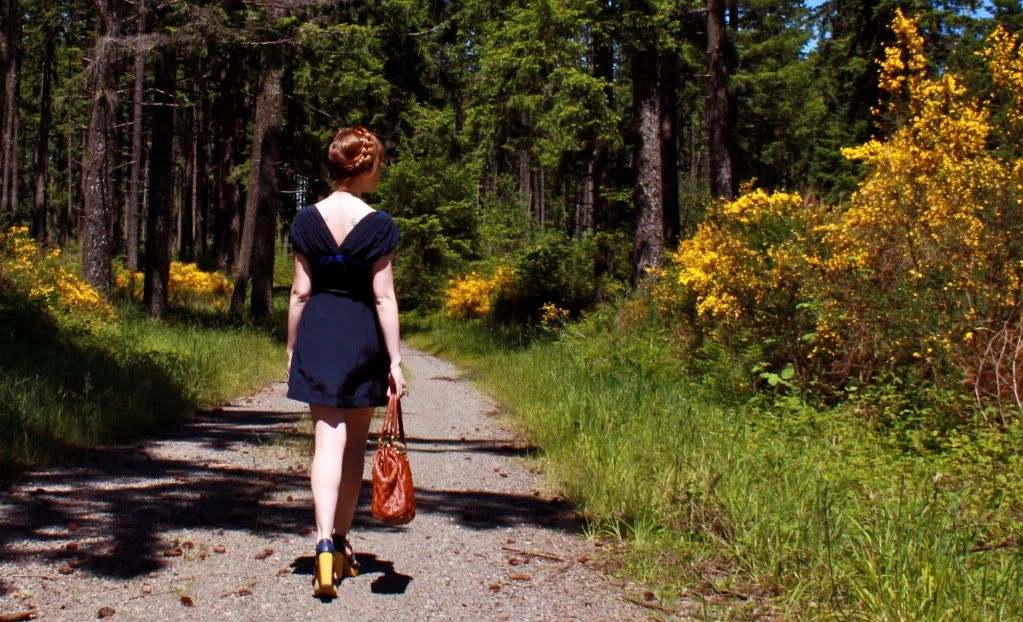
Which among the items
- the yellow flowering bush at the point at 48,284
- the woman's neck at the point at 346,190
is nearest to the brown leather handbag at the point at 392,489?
the woman's neck at the point at 346,190

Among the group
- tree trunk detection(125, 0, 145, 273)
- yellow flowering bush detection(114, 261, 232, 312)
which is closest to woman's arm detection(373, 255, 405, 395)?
tree trunk detection(125, 0, 145, 273)

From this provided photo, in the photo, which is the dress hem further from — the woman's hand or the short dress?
the woman's hand

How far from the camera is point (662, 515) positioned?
5508 millimetres

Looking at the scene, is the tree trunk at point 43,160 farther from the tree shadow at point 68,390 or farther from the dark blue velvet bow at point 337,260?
the dark blue velvet bow at point 337,260

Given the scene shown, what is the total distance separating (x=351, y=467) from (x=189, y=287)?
25250 millimetres

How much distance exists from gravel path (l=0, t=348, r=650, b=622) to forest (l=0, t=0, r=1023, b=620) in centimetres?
48

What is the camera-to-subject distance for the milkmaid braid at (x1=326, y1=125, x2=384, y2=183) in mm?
4551

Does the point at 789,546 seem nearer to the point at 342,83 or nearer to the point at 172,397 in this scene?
the point at 172,397

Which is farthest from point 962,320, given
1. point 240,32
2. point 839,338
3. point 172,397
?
point 240,32

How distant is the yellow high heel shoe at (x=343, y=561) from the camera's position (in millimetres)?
4484

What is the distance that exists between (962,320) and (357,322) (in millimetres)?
5054

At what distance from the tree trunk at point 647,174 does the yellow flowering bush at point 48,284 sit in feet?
29.6

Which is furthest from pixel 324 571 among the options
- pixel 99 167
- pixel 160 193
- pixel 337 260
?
pixel 160 193

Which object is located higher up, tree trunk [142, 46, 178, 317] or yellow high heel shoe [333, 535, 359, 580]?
tree trunk [142, 46, 178, 317]
